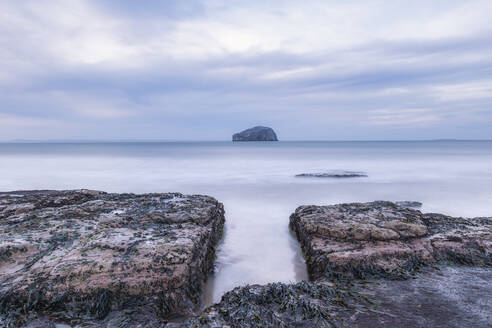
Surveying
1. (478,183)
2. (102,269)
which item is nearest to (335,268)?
(102,269)

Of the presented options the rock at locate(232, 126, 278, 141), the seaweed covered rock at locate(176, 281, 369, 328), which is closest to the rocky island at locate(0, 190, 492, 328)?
the seaweed covered rock at locate(176, 281, 369, 328)

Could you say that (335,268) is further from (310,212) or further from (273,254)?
(310,212)

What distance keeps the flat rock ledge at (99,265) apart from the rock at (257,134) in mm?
143269

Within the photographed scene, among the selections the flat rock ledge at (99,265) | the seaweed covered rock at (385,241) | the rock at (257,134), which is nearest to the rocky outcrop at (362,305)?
the seaweed covered rock at (385,241)

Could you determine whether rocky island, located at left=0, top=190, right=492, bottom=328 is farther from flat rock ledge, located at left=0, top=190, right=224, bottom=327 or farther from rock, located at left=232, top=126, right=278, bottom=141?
rock, located at left=232, top=126, right=278, bottom=141

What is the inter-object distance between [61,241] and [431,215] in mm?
6645

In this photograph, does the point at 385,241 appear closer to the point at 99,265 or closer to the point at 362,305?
the point at 362,305

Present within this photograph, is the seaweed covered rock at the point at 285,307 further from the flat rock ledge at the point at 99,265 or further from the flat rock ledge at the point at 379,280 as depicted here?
the flat rock ledge at the point at 99,265

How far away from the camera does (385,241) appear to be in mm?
4590

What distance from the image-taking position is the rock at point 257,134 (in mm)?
147750

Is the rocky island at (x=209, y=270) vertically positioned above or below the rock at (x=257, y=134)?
below

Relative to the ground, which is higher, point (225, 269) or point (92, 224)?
point (92, 224)

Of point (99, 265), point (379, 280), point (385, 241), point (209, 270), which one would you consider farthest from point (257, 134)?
point (99, 265)

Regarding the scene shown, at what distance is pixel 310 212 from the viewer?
6.12m
